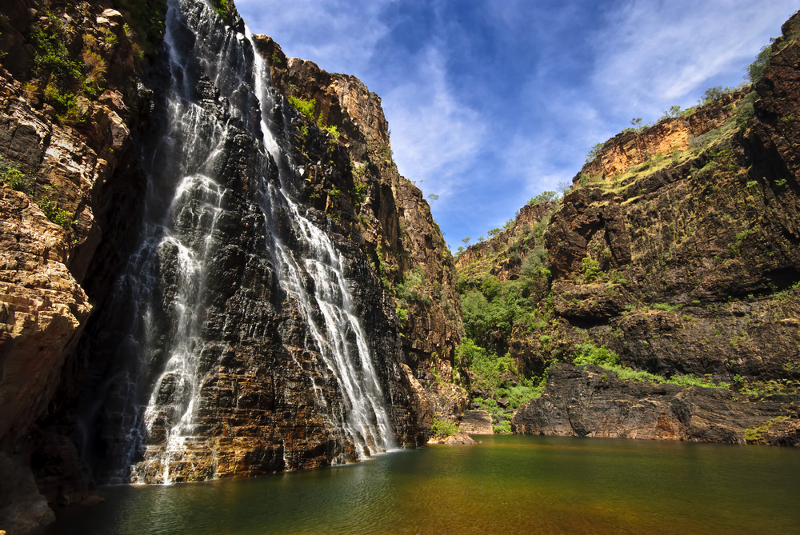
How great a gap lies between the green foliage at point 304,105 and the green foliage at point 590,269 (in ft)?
117

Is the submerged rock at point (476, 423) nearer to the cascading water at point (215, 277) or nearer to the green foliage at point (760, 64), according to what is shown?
the cascading water at point (215, 277)

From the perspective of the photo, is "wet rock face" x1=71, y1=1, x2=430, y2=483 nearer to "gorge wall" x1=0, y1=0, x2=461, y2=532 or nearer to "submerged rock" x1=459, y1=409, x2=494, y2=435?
"gorge wall" x1=0, y1=0, x2=461, y2=532

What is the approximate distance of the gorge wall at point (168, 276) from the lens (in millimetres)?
8977

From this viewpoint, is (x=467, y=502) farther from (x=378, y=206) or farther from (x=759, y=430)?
(x=378, y=206)

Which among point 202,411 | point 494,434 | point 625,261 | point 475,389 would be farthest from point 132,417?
point 625,261

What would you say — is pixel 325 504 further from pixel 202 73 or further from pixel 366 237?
pixel 366 237

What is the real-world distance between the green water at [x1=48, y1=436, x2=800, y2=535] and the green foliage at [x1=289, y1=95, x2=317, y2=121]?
29.0 metres

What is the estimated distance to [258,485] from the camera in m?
12.8

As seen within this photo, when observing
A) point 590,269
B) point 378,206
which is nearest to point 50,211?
point 378,206

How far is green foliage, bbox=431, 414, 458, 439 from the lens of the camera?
3234 cm

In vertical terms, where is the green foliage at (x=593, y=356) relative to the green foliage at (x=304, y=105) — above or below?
below

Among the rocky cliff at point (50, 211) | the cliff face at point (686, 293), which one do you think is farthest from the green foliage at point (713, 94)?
the rocky cliff at point (50, 211)

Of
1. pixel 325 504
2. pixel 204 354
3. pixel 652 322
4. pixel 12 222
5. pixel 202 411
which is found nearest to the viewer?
pixel 12 222

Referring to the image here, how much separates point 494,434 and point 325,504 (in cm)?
3376
